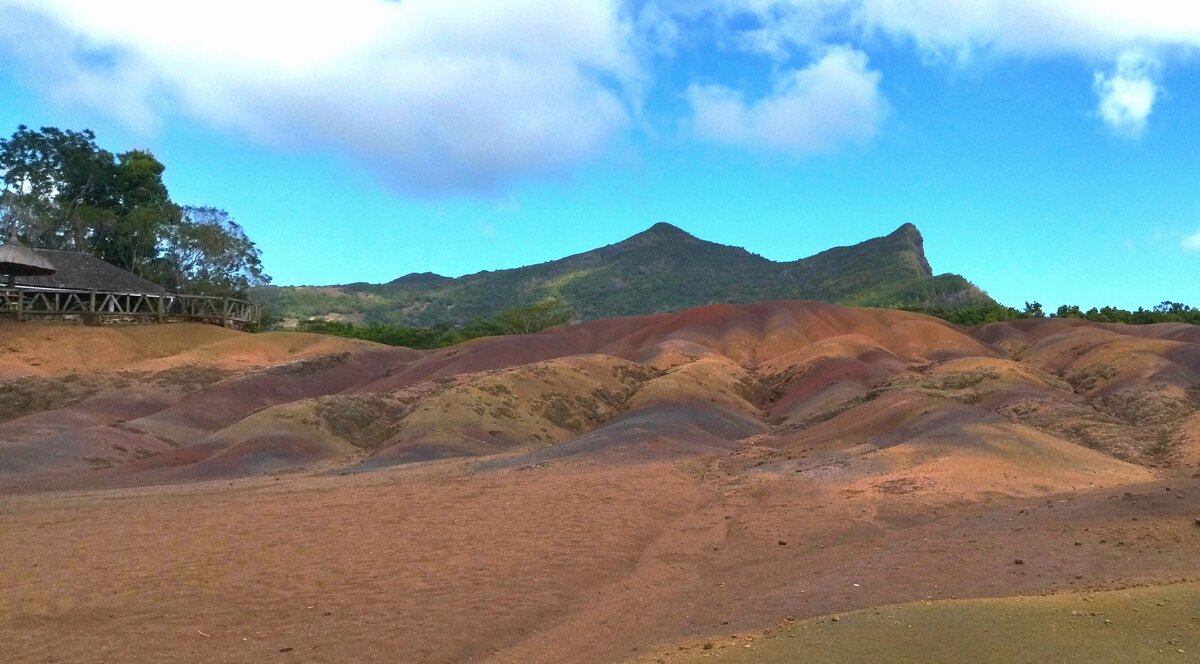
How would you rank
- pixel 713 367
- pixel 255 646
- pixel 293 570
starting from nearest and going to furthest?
pixel 255 646 → pixel 293 570 → pixel 713 367

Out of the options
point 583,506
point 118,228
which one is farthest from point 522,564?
point 118,228

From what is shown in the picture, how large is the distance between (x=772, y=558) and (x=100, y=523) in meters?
10.6

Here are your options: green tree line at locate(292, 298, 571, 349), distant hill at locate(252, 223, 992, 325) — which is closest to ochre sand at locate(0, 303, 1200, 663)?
green tree line at locate(292, 298, 571, 349)

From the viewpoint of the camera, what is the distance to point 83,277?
45156 millimetres

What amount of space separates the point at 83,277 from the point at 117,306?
223 cm

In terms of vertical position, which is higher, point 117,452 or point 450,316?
point 450,316

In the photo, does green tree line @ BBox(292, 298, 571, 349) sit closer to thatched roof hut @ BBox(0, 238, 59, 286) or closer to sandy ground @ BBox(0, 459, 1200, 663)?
thatched roof hut @ BBox(0, 238, 59, 286)

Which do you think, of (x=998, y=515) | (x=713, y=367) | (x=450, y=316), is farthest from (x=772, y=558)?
(x=450, y=316)

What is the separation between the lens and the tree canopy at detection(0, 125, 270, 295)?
5309cm

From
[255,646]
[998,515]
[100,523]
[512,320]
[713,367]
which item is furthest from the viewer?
[512,320]

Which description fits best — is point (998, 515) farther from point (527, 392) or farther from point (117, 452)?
point (117, 452)

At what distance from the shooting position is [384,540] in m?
13.2

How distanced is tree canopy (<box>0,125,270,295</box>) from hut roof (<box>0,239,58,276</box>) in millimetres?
11954

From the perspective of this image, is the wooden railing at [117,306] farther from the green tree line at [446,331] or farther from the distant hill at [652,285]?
the distant hill at [652,285]
